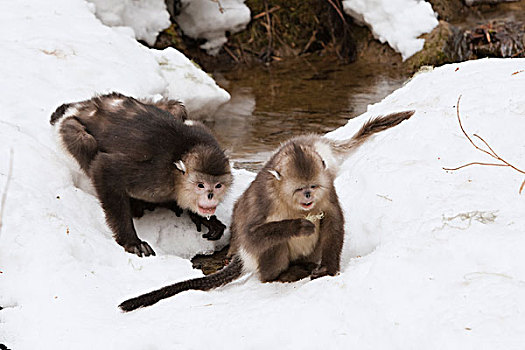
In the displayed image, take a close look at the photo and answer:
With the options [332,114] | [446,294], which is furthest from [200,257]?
[332,114]

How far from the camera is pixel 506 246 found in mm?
3525

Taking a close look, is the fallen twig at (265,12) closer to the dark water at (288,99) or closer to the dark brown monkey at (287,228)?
the dark water at (288,99)

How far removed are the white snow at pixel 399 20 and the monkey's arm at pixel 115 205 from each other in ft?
26.2

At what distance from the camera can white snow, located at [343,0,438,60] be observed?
12.2m

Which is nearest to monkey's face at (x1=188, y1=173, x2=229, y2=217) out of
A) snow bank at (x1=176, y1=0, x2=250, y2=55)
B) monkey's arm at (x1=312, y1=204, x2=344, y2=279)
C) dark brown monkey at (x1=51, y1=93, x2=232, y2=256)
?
dark brown monkey at (x1=51, y1=93, x2=232, y2=256)

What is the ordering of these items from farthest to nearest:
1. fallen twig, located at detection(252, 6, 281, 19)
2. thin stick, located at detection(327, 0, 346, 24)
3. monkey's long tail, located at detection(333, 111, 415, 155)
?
fallen twig, located at detection(252, 6, 281, 19)
thin stick, located at detection(327, 0, 346, 24)
monkey's long tail, located at detection(333, 111, 415, 155)

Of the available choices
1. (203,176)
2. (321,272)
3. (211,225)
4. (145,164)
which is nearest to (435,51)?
(211,225)

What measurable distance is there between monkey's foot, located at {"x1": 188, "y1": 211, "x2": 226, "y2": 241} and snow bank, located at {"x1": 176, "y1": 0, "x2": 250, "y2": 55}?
7.43 meters

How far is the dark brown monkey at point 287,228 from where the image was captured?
424cm

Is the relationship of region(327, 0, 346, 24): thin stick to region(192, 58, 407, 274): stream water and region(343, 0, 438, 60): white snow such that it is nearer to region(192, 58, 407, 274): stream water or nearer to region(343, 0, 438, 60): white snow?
region(343, 0, 438, 60): white snow

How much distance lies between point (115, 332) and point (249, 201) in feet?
4.52

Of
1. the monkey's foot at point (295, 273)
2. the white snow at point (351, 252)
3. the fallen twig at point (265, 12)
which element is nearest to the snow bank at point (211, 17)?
the fallen twig at point (265, 12)

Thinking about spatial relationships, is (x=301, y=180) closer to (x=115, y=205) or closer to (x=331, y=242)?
(x=331, y=242)

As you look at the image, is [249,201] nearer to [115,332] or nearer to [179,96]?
[115,332]
